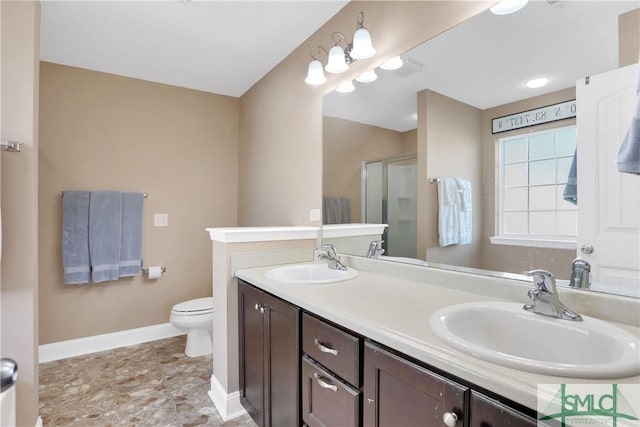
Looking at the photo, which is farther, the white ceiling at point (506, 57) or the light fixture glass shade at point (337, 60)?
the light fixture glass shade at point (337, 60)

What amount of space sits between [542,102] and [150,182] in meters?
3.02

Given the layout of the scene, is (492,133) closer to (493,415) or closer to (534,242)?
(534,242)

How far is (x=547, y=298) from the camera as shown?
93 centimetres

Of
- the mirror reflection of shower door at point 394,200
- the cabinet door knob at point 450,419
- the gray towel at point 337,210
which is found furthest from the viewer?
the gray towel at point 337,210

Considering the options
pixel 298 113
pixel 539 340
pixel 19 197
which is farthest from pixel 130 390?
pixel 539 340

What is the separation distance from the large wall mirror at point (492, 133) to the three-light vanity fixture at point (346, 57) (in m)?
0.06

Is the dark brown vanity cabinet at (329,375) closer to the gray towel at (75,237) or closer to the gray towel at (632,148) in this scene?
the gray towel at (632,148)

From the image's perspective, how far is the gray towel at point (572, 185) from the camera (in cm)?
102

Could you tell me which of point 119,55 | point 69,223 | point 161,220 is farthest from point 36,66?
point 161,220

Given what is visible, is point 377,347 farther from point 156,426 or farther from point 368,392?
point 156,426

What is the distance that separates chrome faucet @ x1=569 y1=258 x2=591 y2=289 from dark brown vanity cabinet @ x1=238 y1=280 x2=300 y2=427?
97cm

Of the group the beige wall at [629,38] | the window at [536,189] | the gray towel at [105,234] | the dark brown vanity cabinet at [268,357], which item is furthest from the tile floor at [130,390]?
the beige wall at [629,38]

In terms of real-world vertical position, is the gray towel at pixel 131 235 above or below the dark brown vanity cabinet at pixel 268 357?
above

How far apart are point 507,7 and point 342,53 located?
0.86 metres
